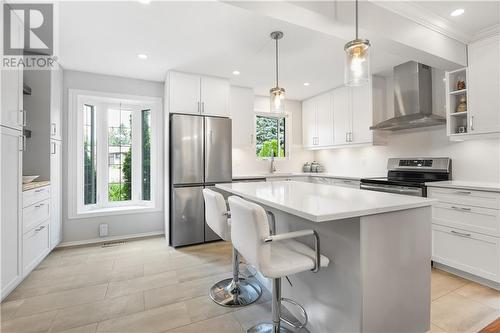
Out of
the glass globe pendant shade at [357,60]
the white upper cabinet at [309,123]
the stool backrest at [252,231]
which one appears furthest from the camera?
the white upper cabinet at [309,123]

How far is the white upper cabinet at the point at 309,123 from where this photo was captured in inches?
191

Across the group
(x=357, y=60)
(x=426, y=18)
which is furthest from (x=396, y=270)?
(x=426, y=18)

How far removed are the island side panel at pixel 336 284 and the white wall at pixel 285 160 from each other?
9.54ft

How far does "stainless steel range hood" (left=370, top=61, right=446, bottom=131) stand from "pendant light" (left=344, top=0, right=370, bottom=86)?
1859mm

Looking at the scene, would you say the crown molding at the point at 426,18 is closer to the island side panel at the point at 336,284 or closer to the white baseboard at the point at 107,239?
the island side panel at the point at 336,284

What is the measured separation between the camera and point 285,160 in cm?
504

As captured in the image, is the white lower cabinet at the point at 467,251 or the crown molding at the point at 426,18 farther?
the white lower cabinet at the point at 467,251

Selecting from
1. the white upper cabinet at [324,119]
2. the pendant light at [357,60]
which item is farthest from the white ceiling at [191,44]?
the pendant light at [357,60]

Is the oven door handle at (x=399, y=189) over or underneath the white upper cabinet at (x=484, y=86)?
underneath

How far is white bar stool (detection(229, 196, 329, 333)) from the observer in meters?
1.24

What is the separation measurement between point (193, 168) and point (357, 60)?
2.54 metres

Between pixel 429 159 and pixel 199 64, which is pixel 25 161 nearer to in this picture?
pixel 199 64

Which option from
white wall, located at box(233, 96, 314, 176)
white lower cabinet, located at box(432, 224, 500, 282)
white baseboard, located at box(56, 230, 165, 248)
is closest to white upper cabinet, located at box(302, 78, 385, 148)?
white wall, located at box(233, 96, 314, 176)

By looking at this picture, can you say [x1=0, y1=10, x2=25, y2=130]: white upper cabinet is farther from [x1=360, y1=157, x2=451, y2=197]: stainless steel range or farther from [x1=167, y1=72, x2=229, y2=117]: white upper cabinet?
[x1=360, y1=157, x2=451, y2=197]: stainless steel range
